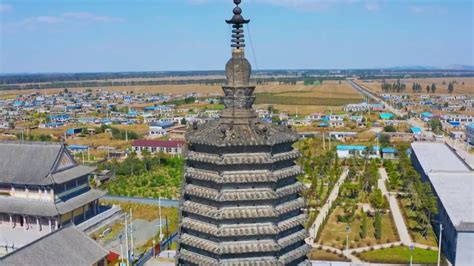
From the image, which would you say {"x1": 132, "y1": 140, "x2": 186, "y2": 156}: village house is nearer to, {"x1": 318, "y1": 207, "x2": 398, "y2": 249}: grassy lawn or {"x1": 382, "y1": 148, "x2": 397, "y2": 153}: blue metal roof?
{"x1": 382, "y1": 148, "x2": 397, "y2": 153}: blue metal roof

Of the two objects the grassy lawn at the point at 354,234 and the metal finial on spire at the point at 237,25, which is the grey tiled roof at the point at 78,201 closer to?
the grassy lawn at the point at 354,234

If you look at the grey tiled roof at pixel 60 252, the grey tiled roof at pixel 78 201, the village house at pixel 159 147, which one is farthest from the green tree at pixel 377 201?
the village house at pixel 159 147

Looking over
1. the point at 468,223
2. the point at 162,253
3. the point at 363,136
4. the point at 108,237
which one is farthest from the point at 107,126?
the point at 468,223

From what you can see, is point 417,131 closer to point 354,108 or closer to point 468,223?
point 354,108

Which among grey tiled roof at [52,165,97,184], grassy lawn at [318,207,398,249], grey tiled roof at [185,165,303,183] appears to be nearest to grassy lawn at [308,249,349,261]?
grassy lawn at [318,207,398,249]

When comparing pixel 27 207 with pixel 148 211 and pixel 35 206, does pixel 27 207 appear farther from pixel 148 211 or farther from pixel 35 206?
pixel 148 211

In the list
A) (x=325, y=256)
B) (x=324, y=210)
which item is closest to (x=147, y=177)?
(x=324, y=210)
